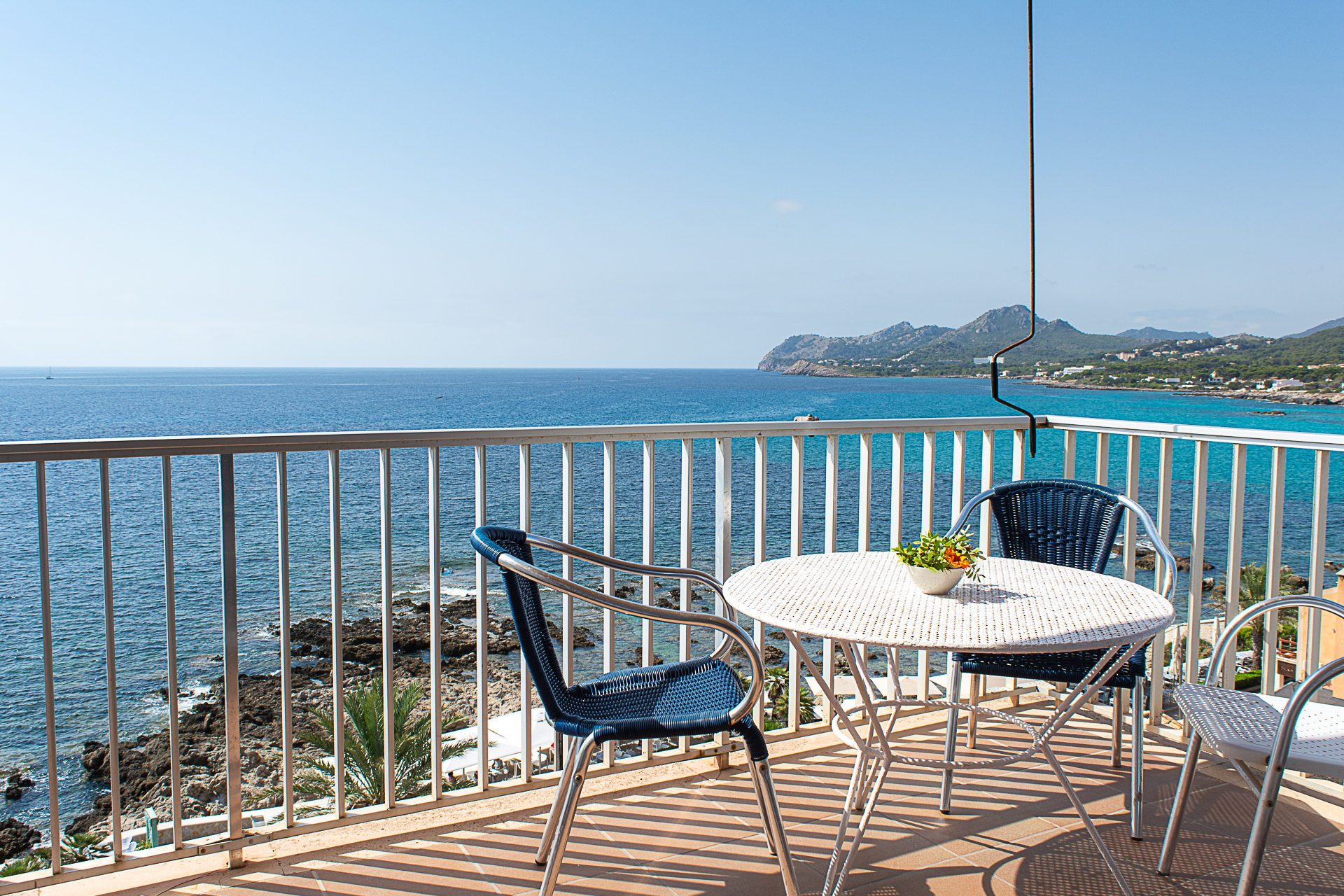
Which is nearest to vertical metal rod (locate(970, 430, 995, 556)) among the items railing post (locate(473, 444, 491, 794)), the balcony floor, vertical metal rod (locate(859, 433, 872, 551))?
vertical metal rod (locate(859, 433, 872, 551))

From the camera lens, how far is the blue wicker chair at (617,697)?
153cm

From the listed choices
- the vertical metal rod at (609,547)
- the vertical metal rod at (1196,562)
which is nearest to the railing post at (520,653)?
the vertical metal rod at (609,547)

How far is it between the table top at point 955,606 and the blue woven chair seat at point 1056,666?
0.71 ft

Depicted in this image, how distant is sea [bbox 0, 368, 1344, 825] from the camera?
53.2ft

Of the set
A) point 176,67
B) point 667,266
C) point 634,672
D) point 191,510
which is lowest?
point 191,510

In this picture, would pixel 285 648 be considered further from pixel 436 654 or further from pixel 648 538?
pixel 648 538

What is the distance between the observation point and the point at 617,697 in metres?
1.80

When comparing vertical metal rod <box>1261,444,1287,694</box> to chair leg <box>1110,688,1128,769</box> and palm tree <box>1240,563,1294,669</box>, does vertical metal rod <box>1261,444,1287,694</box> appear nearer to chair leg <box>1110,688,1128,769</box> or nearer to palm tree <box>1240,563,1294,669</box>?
chair leg <box>1110,688,1128,769</box>

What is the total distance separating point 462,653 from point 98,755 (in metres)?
5.90

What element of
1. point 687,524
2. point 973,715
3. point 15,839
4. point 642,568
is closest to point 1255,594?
point 973,715

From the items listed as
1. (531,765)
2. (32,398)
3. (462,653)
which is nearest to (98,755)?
(462,653)

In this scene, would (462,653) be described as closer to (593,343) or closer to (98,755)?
(98,755)

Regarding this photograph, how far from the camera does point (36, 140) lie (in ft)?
111

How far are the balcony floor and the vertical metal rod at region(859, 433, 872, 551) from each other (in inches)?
30.5
